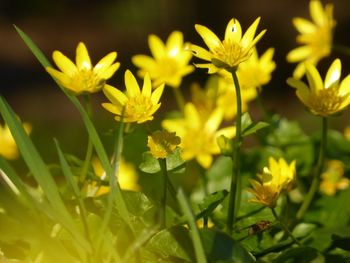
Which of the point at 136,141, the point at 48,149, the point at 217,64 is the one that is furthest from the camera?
the point at 48,149

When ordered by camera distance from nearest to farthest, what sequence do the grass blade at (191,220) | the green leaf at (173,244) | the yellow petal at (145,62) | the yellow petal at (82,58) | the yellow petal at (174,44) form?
the grass blade at (191,220)
the green leaf at (173,244)
the yellow petal at (82,58)
the yellow petal at (145,62)
the yellow petal at (174,44)

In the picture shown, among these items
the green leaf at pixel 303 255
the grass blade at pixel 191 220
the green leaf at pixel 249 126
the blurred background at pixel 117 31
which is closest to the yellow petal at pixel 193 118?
the green leaf at pixel 249 126

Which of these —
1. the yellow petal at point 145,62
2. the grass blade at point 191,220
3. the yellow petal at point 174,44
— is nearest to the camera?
the grass blade at point 191,220

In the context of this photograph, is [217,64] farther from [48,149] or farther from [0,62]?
[0,62]

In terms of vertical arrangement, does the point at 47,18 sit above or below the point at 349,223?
above

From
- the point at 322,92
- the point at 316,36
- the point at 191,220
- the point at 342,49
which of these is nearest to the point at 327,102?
the point at 322,92

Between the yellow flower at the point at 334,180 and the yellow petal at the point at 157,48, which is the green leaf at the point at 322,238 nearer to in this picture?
the yellow flower at the point at 334,180

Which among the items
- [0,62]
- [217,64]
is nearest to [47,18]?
[0,62]
